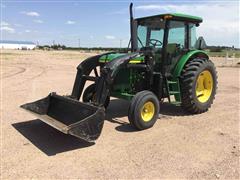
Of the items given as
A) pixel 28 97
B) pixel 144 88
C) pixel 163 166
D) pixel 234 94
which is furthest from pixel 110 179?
pixel 234 94

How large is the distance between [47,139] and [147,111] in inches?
78.2

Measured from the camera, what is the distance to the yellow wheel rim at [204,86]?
7742 mm

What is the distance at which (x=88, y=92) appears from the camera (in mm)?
7645

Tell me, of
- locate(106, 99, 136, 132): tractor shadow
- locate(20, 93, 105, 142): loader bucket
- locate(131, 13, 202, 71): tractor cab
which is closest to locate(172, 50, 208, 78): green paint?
locate(131, 13, 202, 71): tractor cab

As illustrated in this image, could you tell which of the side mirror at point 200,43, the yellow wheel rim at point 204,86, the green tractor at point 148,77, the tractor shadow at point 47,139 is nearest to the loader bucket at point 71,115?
the green tractor at point 148,77

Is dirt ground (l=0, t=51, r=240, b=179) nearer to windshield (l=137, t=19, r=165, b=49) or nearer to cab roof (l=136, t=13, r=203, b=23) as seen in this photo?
windshield (l=137, t=19, r=165, b=49)

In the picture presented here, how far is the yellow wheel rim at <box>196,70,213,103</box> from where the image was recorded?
305 inches

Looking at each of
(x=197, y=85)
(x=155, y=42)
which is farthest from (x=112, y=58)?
(x=197, y=85)

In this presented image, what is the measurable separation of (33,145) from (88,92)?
263 cm

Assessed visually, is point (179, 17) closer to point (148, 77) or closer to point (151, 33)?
point (151, 33)

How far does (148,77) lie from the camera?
22.9 ft

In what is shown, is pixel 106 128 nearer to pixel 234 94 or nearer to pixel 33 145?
pixel 33 145

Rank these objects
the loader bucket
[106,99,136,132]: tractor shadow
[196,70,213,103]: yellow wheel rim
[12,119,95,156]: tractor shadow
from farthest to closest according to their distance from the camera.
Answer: [196,70,213,103]: yellow wheel rim < [106,99,136,132]: tractor shadow < [12,119,95,156]: tractor shadow < the loader bucket

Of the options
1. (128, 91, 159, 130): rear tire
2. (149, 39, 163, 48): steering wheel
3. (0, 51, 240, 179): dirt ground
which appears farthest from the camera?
(149, 39, 163, 48): steering wheel
